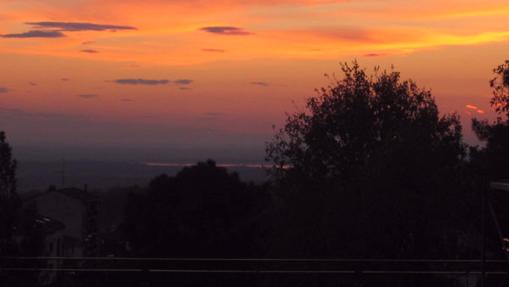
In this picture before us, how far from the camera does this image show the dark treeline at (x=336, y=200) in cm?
2253

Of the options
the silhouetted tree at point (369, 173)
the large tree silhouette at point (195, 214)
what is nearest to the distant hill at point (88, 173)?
the large tree silhouette at point (195, 214)

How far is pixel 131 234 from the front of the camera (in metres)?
33.5

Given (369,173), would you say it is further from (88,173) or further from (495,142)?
(88,173)

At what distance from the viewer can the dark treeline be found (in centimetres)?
2253

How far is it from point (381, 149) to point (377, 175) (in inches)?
80.0

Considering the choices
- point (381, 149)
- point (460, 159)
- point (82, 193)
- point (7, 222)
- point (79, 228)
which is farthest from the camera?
point (82, 193)

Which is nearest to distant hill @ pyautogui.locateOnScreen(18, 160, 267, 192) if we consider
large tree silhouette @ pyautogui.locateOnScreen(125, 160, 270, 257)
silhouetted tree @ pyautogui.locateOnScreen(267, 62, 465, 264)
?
large tree silhouette @ pyautogui.locateOnScreen(125, 160, 270, 257)

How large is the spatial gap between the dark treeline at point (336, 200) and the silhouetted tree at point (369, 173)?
4cm

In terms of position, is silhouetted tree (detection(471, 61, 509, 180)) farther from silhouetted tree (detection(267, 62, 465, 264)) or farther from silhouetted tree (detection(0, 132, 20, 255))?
silhouetted tree (detection(0, 132, 20, 255))

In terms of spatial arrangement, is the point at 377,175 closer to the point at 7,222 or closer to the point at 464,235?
the point at 464,235

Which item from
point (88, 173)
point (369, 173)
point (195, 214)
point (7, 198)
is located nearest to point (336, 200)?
point (369, 173)

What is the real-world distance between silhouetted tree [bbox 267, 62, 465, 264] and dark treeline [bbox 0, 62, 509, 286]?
38 millimetres

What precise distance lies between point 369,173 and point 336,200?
1.27 metres

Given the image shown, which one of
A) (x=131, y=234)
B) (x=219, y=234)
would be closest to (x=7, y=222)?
(x=131, y=234)
